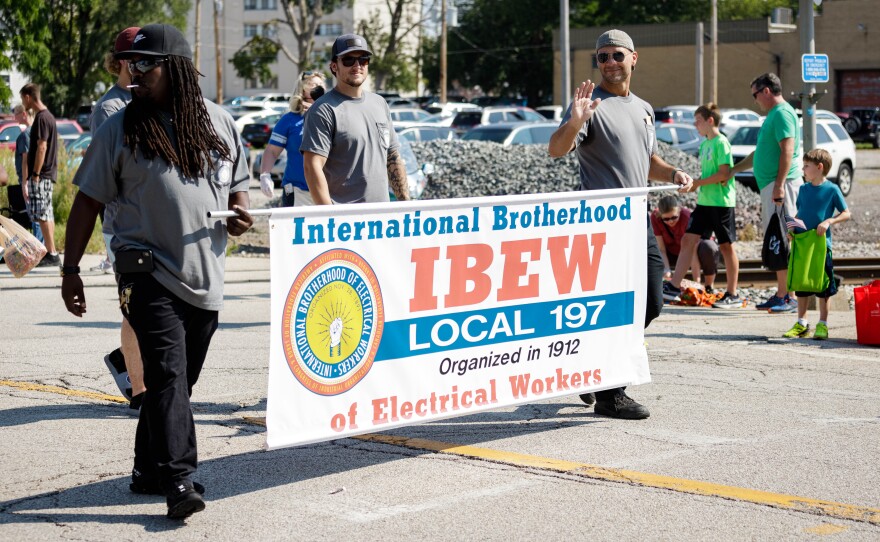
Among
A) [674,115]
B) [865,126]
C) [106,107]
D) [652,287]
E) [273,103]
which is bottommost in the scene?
[652,287]

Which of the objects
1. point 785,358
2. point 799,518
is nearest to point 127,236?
point 799,518

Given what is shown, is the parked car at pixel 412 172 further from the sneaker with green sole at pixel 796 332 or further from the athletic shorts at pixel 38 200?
the sneaker with green sole at pixel 796 332

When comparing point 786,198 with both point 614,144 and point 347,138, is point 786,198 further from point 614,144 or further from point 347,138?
point 347,138

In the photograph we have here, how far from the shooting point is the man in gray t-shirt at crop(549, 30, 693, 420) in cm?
649

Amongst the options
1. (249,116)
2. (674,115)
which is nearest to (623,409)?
(674,115)

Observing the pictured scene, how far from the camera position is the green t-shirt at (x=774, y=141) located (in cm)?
1041

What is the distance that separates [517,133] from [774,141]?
16276mm

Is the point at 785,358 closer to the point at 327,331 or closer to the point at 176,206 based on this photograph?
the point at 327,331

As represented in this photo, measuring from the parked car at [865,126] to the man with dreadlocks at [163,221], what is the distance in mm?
45487

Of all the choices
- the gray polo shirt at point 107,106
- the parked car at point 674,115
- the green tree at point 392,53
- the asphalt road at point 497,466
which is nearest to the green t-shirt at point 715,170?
the asphalt road at point 497,466

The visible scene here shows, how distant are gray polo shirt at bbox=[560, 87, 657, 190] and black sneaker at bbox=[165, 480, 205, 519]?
286 cm

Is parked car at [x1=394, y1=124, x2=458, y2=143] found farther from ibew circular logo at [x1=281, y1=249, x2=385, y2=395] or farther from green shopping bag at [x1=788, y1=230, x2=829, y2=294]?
ibew circular logo at [x1=281, y1=249, x2=385, y2=395]

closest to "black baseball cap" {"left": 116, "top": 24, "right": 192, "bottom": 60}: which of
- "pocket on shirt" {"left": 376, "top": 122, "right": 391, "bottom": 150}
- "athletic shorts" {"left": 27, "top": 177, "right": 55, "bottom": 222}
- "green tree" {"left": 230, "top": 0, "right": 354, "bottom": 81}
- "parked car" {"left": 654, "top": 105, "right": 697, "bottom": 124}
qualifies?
"pocket on shirt" {"left": 376, "top": 122, "right": 391, "bottom": 150}

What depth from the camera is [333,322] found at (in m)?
5.20
